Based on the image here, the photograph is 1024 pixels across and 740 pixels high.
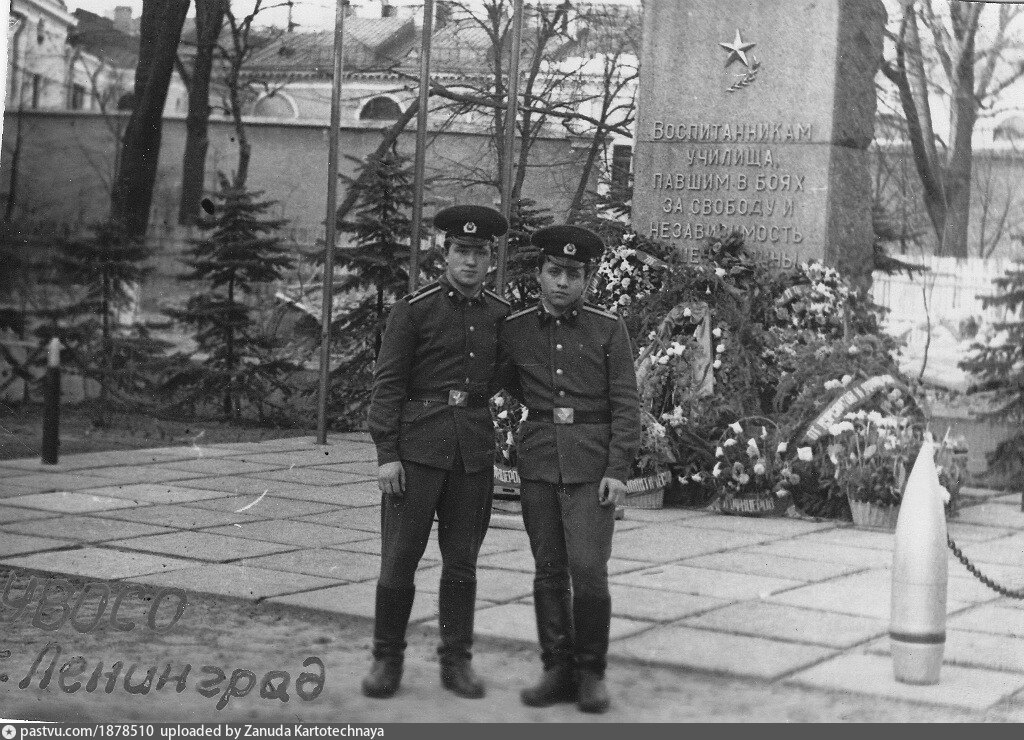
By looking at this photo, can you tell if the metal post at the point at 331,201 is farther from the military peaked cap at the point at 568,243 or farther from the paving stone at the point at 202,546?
the military peaked cap at the point at 568,243

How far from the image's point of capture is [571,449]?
18.3ft

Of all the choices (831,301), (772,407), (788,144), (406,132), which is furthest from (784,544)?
(406,132)

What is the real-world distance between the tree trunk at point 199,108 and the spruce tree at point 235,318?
9.09 feet

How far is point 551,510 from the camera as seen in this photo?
5656 millimetres

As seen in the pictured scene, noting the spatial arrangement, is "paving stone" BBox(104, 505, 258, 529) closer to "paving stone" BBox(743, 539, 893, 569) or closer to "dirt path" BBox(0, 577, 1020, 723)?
"dirt path" BBox(0, 577, 1020, 723)

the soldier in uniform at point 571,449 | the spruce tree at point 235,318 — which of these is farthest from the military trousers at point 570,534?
the spruce tree at point 235,318

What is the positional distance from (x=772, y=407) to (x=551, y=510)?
5.52 meters

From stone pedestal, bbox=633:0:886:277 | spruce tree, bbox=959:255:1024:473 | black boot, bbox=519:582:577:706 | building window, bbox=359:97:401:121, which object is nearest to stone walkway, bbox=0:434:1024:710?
spruce tree, bbox=959:255:1024:473

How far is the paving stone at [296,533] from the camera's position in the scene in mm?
8734

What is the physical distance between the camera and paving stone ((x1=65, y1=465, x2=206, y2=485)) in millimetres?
10835

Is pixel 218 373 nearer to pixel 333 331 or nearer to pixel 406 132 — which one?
pixel 333 331

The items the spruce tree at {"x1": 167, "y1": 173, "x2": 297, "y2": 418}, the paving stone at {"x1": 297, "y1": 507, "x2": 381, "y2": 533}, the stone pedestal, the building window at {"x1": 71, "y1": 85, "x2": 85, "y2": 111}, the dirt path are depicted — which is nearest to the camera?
the dirt path

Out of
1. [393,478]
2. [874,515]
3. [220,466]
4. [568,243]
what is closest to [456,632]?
[393,478]

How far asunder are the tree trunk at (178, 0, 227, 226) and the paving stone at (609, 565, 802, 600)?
5102mm
